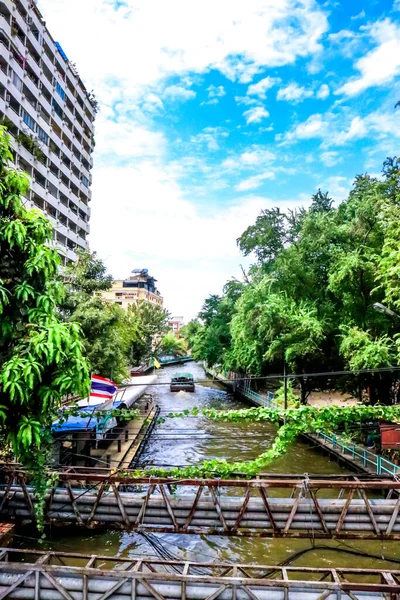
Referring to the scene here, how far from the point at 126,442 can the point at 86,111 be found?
3426cm

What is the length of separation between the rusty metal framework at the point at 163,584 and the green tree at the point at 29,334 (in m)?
1.65

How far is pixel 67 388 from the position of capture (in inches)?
251

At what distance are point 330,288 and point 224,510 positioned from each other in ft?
42.8

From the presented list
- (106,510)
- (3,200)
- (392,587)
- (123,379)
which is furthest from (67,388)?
(123,379)

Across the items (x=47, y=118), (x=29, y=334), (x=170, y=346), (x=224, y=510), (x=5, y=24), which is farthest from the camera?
(x=170, y=346)

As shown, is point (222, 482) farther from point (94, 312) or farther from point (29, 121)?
point (29, 121)

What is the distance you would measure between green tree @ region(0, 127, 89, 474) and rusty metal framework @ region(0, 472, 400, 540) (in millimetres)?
2172

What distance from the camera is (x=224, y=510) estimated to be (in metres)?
8.46

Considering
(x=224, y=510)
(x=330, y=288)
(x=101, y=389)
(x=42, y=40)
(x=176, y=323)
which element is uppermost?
(x=42, y=40)

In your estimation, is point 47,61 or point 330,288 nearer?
point 330,288

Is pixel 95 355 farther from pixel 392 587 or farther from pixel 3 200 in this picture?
pixel 392 587

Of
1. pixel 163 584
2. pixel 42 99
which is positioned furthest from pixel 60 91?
pixel 163 584

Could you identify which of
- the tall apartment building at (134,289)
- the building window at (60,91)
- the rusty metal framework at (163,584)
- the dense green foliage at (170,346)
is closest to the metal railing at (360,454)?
the rusty metal framework at (163,584)

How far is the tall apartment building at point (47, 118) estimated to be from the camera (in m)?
26.0
